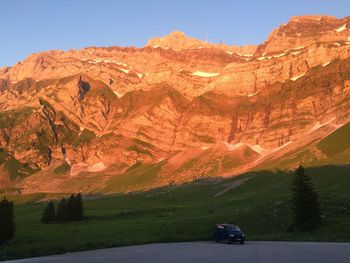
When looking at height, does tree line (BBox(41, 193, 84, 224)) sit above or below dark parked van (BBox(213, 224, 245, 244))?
below

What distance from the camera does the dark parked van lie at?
48.7m

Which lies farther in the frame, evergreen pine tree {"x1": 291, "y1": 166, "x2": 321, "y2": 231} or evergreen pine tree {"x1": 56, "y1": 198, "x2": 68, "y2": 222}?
evergreen pine tree {"x1": 56, "y1": 198, "x2": 68, "y2": 222}

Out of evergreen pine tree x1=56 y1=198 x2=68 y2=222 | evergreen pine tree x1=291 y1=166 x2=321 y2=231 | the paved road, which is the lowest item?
evergreen pine tree x1=56 y1=198 x2=68 y2=222

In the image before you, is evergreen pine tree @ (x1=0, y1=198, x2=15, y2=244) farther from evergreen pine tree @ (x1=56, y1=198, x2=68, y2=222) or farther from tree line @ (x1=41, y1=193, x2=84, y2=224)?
tree line @ (x1=41, y1=193, x2=84, y2=224)

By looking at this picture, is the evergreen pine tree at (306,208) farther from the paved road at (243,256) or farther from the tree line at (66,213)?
the tree line at (66,213)

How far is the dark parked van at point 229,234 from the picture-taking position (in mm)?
48719

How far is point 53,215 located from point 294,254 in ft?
277

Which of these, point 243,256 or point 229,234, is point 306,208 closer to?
point 229,234

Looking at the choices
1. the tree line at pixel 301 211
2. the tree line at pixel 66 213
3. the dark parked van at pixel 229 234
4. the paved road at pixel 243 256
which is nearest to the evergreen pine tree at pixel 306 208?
the tree line at pixel 301 211

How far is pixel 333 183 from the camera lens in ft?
482

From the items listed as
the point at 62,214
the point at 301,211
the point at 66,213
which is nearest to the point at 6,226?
the point at 62,214

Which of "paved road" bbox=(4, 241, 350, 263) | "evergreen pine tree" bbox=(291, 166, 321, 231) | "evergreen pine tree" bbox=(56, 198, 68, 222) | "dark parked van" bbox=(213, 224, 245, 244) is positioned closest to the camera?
"paved road" bbox=(4, 241, 350, 263)

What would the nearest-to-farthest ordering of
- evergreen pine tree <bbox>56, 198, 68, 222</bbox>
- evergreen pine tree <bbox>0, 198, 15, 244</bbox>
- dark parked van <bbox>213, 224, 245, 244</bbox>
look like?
dark parked van <bbox>213, 224, 245, 244</bbox>
evergreen pine tree <bbox>0, 198, 15, 244</bbox>
evergreen pine tree <bbox>56, 198, 68, 222</bbox>

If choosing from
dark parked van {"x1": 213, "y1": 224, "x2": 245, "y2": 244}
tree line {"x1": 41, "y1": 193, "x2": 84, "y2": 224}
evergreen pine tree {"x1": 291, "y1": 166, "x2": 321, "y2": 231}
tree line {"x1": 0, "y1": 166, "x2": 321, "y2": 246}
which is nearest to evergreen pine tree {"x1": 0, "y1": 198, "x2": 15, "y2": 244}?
tree line {"x1": 0, "y1": 166, "x2": 321, "y2": 246}
